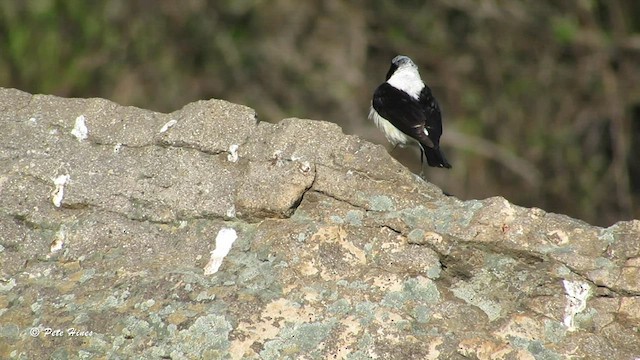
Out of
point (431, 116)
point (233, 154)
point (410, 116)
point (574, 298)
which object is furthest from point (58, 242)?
point (431, 116)

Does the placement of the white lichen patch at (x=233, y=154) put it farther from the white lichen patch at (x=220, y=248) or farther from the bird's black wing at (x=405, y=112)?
the bird's black wing at (x=405, y=112)

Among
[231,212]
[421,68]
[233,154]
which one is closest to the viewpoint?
[231,212]

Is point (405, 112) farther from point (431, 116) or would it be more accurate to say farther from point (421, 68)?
point (421, 68)

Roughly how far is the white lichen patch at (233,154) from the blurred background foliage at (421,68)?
5.52 metres

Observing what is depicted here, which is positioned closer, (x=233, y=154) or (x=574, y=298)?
(x=574, y=298)

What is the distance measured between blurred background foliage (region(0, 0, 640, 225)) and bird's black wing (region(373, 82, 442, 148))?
11.0 ft

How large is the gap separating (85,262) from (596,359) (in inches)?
50.8

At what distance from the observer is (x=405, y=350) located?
2555 millimetres

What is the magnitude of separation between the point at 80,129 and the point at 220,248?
23.8 inches

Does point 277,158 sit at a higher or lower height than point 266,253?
higher

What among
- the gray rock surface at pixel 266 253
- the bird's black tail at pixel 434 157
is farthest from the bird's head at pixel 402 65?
the gray rock surface at pixel 266 253

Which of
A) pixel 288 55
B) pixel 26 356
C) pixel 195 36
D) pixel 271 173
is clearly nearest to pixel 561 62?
pixel 288 55

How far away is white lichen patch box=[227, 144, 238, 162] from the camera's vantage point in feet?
10.00

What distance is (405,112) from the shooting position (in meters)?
4.94
